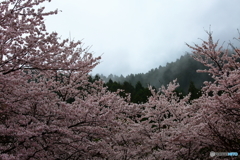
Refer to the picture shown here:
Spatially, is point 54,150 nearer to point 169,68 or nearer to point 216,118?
point 216,118

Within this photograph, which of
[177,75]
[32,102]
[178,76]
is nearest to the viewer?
[32,102]

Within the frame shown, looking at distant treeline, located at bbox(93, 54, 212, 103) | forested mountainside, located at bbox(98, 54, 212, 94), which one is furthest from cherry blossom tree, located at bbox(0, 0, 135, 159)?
forested mountainside, located at bbox(98, 54, 212, 94)

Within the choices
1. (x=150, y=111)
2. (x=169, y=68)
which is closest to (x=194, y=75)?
(x=169, y=68)

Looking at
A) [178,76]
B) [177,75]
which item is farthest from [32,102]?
[177,75]

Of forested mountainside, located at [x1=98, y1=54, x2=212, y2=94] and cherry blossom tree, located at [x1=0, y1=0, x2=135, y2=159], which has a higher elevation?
forested mountainside, located at [x1=98, y1=54, x2=212, y2=94]

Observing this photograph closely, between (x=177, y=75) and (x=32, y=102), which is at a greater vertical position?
(x=177, y=75)

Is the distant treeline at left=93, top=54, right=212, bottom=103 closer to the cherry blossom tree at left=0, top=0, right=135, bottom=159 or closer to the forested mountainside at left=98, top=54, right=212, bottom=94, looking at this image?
the forested mountainside at left=98, top=54, right=212, bottom=94

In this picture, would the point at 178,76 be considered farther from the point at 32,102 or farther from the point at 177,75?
the point at 32,102

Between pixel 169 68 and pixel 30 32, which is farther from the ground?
pixel 169 68

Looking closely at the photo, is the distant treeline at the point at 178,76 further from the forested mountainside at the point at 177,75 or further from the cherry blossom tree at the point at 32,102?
the cherry blossom tree at the point at 32,102

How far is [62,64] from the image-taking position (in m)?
4.79

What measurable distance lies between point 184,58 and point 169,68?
14221 mm

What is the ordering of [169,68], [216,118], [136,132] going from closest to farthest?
[216,118] → [136,132] → [169,68]

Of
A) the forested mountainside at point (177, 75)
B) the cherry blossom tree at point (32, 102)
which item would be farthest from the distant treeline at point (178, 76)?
the cherry blossom tree at point (32, 102)
